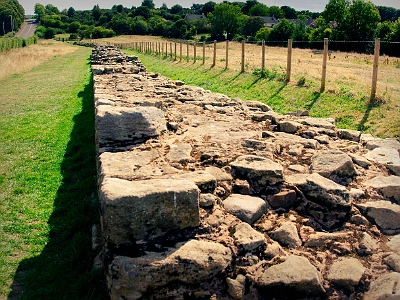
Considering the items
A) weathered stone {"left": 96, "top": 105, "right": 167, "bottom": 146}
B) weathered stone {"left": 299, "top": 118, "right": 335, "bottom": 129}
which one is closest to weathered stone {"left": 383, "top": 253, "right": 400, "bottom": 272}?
weathered stone {"left": 96, "top": 105, "right": 167, "bottom": 146}

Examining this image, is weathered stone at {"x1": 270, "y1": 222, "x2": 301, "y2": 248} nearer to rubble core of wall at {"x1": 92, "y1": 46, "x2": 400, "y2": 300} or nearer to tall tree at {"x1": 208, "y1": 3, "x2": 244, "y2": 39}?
rubble core of wall at {"x1": 92, "y1": 46, "x2": 400, "y2": 300}

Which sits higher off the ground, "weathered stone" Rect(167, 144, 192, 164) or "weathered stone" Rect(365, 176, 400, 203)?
"weathered stone" Rect(167, 144, 192, 164)

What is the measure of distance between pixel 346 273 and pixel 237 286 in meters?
0.82

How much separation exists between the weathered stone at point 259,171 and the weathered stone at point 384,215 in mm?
812

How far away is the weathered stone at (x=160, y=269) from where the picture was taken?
2977 millimetres

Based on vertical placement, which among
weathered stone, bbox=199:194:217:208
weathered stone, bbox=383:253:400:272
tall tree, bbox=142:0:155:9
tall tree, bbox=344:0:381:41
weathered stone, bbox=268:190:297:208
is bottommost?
weathered stone, bbox=383:253:400:272

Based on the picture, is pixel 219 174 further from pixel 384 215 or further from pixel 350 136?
pixel 350 136

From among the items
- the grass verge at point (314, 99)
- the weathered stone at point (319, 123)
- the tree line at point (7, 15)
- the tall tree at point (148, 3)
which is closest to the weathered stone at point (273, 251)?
the weathered stone at point (319, 123)

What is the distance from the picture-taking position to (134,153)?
4312 millimetres

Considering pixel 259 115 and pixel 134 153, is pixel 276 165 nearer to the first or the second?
pixel 134 153

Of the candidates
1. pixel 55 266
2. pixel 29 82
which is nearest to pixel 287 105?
pixel 55 266

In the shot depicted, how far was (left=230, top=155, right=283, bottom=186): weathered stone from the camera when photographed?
157 inches

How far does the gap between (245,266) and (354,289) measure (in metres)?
0.81

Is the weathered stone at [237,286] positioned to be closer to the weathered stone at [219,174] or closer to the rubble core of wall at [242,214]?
the rubble core of wall at [242,214]
